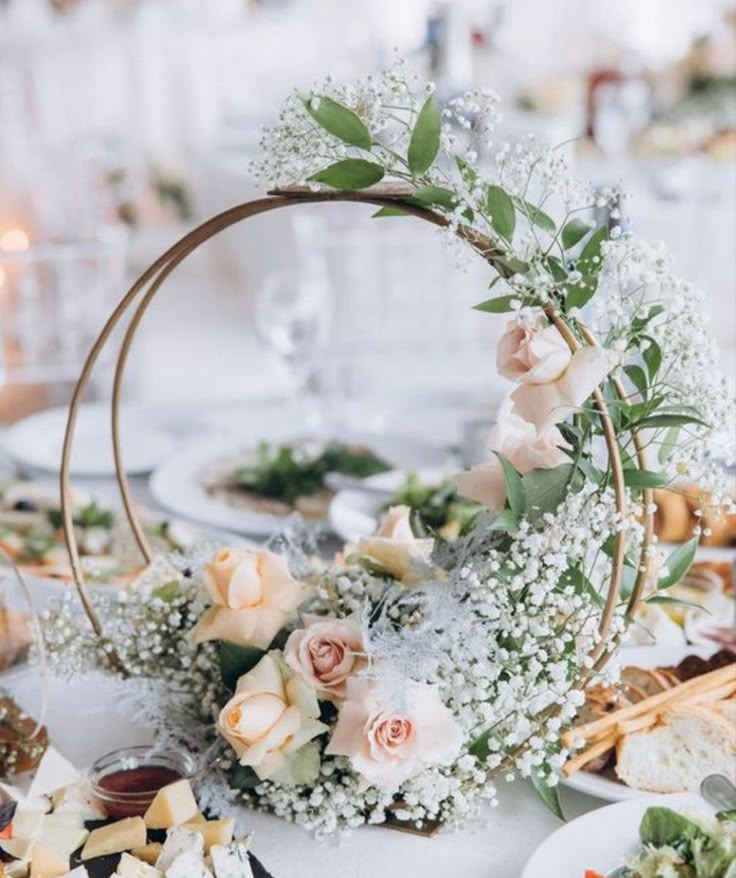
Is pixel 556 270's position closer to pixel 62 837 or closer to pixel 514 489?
pixel 514 489

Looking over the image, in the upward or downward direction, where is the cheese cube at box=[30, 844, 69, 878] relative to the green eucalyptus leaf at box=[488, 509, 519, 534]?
downward

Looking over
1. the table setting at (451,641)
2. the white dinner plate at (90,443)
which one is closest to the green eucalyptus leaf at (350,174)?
the table setting at (451,641)

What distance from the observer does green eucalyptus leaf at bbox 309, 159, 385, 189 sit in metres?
0.92

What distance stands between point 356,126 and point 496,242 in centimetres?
13

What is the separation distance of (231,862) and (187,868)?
31mm

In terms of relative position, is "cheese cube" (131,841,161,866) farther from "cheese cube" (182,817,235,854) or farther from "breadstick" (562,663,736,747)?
"breadstick" (562,663,736,747)

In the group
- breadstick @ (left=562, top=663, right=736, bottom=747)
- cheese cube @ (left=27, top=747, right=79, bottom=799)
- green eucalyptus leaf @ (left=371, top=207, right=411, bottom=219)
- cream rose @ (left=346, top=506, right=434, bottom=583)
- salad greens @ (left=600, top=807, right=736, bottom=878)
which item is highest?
green eucalyptus leaf @ (left=371, top=207, right=411, bottom=219)

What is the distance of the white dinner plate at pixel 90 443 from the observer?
1938 mm

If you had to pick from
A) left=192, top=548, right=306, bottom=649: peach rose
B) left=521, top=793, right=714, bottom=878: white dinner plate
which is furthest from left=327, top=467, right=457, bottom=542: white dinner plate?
left=521, top=793, right=714, bottom=878: white dinner plate

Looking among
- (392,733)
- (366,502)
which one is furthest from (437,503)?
(392,733)

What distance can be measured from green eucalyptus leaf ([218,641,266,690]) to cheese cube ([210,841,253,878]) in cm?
15

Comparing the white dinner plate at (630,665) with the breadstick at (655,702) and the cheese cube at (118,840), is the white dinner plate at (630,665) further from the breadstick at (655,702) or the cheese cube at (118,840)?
the cheese cube at (118,840)

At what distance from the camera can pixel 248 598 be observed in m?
1.02

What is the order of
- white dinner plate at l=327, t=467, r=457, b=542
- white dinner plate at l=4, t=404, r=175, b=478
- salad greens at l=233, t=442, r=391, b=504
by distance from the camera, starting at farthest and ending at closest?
white dinner plate at l=4, t=404, r=175, b=478 → salad greens at l=233, t=442, r=391, b=504 → white dinner plate at l=327, t=467, r=457, b=542
